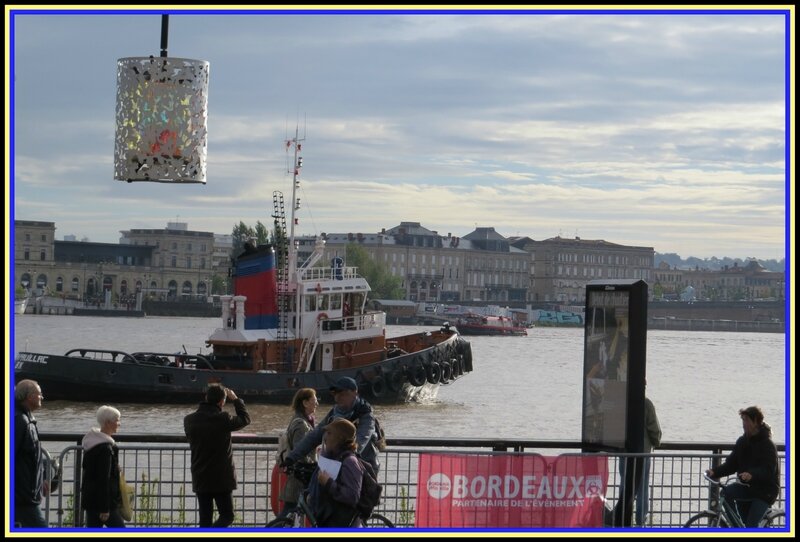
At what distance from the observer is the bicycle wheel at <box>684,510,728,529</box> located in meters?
7.26

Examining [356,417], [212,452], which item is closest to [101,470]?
[212,452]

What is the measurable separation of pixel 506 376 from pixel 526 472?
3769 cm

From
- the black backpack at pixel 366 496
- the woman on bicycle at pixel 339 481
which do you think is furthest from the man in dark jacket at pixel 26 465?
the black backpack at pixel 366 496

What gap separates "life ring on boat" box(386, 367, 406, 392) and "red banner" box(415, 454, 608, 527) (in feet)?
69.0

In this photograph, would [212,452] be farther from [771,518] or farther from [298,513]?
[771,518]

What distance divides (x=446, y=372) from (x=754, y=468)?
75.2ft

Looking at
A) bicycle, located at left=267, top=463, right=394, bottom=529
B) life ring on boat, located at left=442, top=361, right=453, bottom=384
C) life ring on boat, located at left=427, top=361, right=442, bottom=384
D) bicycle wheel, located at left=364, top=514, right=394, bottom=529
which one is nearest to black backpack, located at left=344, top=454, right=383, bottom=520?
bicycle, located at left=267, top=463, right=394, bottom=529

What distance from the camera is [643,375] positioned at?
302 inches

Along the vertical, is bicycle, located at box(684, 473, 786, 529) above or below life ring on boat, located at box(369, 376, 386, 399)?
above

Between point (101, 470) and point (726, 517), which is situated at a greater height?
point (101, 470)

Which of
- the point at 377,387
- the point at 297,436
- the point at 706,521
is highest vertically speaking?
the point at 297,436

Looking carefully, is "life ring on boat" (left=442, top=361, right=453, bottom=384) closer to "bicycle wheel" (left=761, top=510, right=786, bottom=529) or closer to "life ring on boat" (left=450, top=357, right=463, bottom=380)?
"life ring on boat" (left=450, top=357, right=463, bottom=380)

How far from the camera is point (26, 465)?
20.6 feet

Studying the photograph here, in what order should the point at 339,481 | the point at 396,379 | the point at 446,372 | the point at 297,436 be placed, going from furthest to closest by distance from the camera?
the point at 446,372 → the point at 396,379 → the point at 297,436 → the point at 339,481
